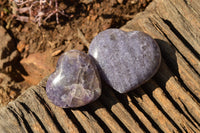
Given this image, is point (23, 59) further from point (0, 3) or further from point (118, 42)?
point (118, 42)

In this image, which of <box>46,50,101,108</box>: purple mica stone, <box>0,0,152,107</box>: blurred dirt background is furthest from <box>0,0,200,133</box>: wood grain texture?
<box>0,0,152,107</box>: blurred dirt background

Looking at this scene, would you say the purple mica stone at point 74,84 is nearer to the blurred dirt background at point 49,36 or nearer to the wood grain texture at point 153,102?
the wood grain texture at point 153,102

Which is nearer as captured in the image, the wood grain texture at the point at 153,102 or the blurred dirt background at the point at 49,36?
the wood grain texture at the point at 153,102

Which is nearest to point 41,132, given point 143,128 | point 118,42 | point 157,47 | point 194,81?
point 143,128

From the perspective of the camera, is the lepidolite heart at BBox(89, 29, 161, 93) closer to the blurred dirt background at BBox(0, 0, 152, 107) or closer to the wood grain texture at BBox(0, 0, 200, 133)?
the wood grain texture at BBox(0, 0, 200, 133)

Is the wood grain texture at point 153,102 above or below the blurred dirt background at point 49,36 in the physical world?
below

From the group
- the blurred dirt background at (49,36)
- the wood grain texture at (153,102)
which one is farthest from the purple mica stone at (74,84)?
the blurred dirt background at (49,36)

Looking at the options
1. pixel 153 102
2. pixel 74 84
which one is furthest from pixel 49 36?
pixel 153 102
